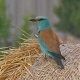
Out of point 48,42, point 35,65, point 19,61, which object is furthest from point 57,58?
point 19,61

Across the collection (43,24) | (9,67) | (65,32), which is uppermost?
(43,24)

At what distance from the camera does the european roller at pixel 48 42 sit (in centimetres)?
504

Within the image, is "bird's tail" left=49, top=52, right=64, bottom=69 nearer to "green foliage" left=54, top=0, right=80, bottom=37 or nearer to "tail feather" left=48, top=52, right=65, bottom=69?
"tail feather" left=48, top=52, right=65, bottom=69

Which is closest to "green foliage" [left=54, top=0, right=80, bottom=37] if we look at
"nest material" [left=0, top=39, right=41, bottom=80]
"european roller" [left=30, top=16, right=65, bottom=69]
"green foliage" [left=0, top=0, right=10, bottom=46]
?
"green foliage" [left=0, top=0, right=10, bottom=46]

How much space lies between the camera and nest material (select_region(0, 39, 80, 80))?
5.09 metres

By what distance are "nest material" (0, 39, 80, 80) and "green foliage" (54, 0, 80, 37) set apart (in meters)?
6.58

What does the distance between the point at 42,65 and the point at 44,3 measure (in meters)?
7.97

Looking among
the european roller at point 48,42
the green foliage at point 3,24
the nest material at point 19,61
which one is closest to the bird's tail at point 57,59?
the european roller at point 48,42

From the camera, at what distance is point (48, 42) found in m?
5.09

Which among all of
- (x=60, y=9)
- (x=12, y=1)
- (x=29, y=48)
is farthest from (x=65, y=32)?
(x=29, y=48)

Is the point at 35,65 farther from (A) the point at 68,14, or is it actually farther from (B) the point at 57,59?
(A) the point at 68,14

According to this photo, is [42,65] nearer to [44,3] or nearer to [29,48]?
[29,48]

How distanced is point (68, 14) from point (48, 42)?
24.5 feet

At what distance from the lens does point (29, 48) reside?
572 cm
